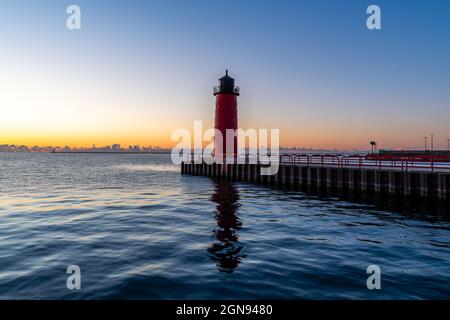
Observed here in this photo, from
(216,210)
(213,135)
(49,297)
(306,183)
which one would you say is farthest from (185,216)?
(213,135)

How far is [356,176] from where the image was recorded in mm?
26172

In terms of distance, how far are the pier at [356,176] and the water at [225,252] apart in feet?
11.5

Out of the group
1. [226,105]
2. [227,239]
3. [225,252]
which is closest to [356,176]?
[227,239]

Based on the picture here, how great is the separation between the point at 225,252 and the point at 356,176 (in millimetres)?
18992

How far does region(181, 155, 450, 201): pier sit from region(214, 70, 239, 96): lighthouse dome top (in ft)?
29.0

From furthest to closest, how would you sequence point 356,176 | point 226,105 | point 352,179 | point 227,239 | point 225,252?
point 226,105
point 352,179
point 356,176
point 227,239
point 225,252

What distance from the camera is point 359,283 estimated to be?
7.79 m

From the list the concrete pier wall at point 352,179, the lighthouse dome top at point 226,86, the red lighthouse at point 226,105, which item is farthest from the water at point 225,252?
the lighthouse dome top at point 226,86

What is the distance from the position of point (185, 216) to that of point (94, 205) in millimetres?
7648

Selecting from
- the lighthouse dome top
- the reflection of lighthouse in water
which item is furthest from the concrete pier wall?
the reflection of lighthouse in water

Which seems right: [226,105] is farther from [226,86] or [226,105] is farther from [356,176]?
[356,176]

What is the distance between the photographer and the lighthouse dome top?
4131cm
